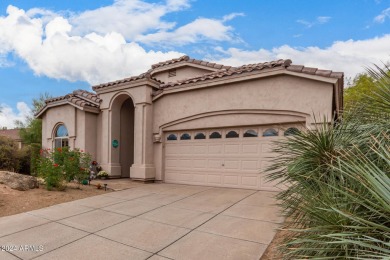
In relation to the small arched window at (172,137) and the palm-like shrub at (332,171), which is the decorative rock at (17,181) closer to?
the small arched window at (172,137)

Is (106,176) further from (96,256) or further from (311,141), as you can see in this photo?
(311,141)

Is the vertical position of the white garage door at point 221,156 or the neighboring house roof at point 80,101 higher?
the neighboring house roof at point 80,101

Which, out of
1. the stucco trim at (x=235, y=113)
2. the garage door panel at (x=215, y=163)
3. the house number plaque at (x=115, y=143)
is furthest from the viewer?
the house number plaque at (x=115, y=143)

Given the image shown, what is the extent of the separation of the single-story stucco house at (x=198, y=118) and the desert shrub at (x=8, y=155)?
222cm

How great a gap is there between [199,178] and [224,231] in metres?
5.60

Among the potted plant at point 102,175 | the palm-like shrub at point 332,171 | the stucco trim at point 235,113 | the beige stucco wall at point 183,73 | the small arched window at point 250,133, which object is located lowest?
the potted plant at point 102,175

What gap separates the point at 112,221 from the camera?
527 cm

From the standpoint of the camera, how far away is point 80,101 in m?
12.3

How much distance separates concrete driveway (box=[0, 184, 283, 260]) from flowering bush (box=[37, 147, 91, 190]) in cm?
167

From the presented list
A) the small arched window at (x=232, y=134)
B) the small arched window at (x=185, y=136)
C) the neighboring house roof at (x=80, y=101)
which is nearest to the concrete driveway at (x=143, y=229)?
the small arched window at (x=232, y=134)

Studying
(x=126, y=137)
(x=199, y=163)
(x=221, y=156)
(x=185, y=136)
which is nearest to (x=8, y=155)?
(x=126, y=137)

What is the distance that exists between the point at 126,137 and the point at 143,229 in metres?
9.04

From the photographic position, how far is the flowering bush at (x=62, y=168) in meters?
8.02

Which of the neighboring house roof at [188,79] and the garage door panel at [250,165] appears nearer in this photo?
the neighboring house roof at [188,79]
